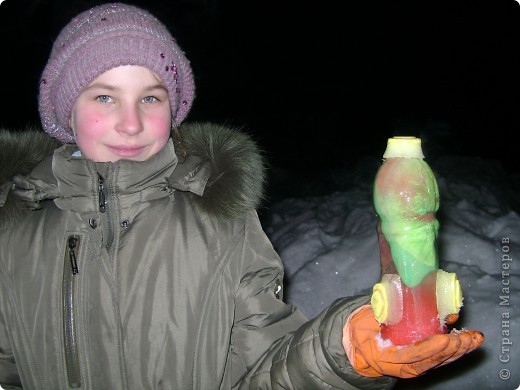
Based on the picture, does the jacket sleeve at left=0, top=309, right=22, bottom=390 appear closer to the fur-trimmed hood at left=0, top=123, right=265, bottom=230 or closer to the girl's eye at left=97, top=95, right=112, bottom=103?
the fur-trimmed hood at left=0, top=123, right=265, bottom=230

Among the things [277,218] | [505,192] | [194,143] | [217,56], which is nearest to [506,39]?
[505,192]

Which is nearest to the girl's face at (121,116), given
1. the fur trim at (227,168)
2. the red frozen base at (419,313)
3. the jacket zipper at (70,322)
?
the fur trim at (227,168)

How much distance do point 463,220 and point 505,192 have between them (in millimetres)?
1842

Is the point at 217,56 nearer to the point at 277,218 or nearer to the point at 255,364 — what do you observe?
the point at 277,218

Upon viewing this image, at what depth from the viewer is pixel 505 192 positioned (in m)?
6.32

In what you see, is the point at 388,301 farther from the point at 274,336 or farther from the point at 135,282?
the point at 135,282

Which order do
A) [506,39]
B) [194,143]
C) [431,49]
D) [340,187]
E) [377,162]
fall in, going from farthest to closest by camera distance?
[431,49] → [506,39] → [377,162] → [340,187] → [194,143]

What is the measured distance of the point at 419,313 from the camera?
4.11 ft

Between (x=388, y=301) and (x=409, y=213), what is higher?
(x=409, y=213)

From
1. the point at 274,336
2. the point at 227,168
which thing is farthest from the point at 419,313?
the point at 227,168

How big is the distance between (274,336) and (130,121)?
92cm

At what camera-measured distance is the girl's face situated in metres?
1.73

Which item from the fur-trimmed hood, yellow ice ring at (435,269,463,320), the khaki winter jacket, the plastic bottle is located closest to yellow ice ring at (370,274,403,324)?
the plastic bottle

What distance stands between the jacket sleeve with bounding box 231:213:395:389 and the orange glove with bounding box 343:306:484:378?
0.24 feet
